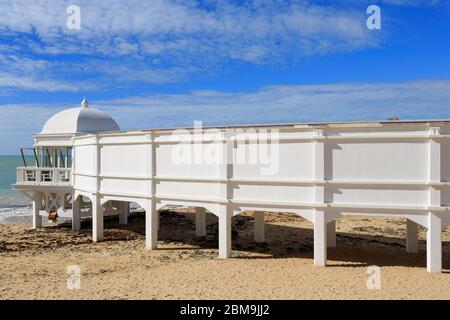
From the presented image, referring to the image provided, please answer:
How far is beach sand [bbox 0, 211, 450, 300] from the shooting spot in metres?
13.2

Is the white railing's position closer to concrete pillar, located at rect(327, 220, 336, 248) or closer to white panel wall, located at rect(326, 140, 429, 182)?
concrete pillar, located at rect(327, 220, 336, 248)

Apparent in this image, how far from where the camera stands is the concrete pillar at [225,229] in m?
17.5

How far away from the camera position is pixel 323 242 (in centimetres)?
1612

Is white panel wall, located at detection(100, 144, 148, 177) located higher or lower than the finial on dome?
lower

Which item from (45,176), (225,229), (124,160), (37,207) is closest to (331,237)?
(225,229)

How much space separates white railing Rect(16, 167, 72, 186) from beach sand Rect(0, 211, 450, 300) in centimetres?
321

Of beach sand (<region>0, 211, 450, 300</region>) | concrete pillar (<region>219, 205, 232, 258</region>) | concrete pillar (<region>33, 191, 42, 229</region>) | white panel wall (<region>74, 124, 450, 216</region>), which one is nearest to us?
beach sand (<region>0, 211, 450, 300</region>)

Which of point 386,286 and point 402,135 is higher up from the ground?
point 402,135

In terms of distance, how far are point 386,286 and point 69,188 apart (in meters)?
19.5

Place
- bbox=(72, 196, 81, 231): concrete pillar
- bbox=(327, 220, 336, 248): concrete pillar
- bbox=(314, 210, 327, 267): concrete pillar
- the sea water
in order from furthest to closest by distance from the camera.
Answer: the sea water → bbox=(72, 196, 81, 231): concrete pillar → bbox=(327, 220, 336, 248): concrete pillar → bbox=(314, 210, 327, 267): concrete pillar

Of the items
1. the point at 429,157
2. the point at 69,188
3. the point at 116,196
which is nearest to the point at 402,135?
the point at 429,157

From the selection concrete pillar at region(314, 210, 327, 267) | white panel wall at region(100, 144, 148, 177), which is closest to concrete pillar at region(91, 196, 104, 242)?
white panel wall at region(100, 144, 148, 177)
